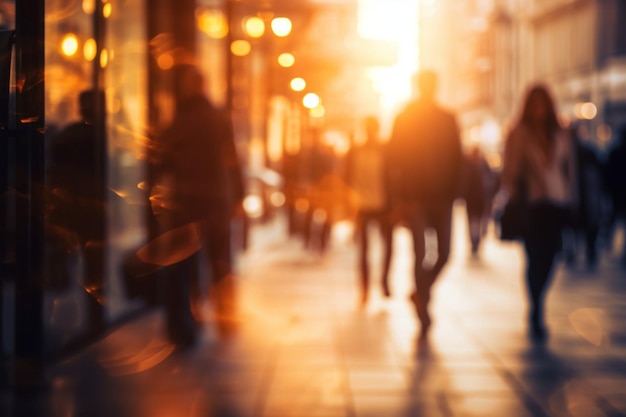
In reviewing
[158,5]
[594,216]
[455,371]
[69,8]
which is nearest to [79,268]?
[69,8]

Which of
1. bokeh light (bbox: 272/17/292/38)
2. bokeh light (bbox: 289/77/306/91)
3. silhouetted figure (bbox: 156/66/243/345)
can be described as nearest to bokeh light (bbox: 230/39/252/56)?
bokeh light (bbox: 289/77/306/91)

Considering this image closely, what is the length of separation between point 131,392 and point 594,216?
9.08 meters

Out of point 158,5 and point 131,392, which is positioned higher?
point 158,5

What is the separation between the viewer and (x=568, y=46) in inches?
2057

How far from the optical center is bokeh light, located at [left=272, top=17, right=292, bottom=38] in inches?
504

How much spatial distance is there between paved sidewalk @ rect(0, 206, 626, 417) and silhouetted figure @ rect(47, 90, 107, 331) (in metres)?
0.53

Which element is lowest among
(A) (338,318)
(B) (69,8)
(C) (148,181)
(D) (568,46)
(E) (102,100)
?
(A) (338,318)

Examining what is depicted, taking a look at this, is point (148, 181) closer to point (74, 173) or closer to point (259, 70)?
point (74, 173)

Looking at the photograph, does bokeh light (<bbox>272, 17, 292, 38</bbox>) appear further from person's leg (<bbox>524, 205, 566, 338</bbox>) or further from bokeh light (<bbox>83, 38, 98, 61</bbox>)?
person's leg (<bbox>524, 205, 566, 338</bbox>)

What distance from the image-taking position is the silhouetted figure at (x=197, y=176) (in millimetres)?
7352

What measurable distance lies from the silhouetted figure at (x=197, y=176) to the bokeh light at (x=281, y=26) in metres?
5.32

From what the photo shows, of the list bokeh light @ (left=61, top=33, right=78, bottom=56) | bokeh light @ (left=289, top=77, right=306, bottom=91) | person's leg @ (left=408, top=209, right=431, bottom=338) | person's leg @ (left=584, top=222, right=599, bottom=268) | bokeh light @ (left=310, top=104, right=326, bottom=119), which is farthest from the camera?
bokeh light @ (left=310, top=104, right=326, bottom=119)

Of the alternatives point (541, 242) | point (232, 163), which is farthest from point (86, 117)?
point (541, 242)

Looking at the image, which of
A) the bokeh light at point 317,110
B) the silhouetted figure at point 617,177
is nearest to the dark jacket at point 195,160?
the silhouetted figure at point 617,177
